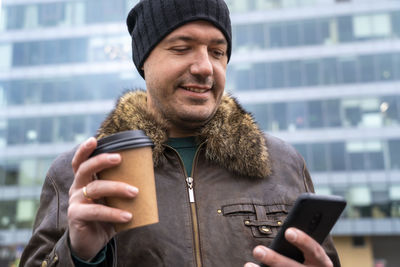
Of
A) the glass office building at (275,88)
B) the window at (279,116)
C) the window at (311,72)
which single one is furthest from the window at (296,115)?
the window at (311,72)

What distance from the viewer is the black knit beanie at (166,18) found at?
2.19m

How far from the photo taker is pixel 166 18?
2.21m

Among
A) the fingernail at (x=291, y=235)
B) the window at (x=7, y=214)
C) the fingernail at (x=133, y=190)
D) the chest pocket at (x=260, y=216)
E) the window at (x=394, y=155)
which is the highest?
the fingernail at (x=133, y=190)

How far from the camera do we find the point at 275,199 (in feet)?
6.70

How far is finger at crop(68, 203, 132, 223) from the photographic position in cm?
130

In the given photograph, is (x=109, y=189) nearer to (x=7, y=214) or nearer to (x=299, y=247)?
(x=299, y=247)

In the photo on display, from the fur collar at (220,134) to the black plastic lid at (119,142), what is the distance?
0.64 metres

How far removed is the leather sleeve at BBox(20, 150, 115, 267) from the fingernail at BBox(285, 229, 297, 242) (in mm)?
679

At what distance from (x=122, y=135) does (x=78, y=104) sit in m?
31.6

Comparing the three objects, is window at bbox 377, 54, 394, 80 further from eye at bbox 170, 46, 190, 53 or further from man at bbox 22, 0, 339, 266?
eye at bbox 170, 46, 190, 53

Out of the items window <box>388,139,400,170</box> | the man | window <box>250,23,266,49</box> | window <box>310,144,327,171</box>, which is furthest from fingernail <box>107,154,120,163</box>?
window <box>250,23,266,49</box>

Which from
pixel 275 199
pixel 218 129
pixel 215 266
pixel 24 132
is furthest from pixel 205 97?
pixel 24 132

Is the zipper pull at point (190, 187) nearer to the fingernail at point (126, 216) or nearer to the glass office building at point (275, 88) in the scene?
the fingernail at point (126, 216)

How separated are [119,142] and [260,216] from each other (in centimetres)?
89
